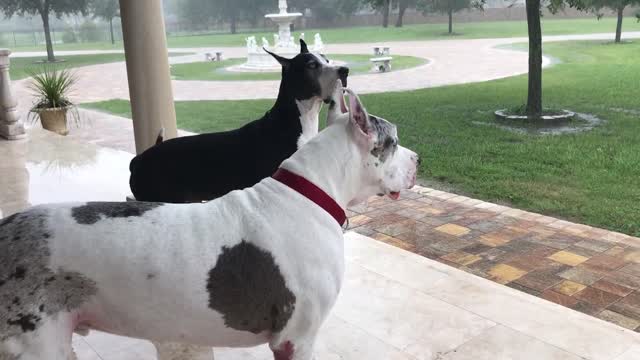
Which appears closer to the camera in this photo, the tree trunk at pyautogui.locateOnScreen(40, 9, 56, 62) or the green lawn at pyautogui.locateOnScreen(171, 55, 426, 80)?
the green lawn at pyautogui.locateOnScreen(171, 55, 426, 80)

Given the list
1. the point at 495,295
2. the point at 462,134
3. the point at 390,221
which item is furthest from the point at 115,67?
the point at 495,295

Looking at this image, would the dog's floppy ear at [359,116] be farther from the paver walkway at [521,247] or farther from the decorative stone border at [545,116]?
the decorative stone border at [545,116]

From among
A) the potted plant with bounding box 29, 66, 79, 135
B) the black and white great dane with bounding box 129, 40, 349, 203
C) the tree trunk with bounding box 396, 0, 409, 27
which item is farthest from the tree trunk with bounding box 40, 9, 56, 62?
the black and white great dane with bounding box 129, 40, 349, 203

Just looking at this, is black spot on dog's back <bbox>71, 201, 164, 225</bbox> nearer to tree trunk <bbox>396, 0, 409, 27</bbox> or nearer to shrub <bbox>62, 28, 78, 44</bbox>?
tree trunk <bbox>396, 0, 409, 27</bbox>

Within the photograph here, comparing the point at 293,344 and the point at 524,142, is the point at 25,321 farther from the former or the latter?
the point at 524,142

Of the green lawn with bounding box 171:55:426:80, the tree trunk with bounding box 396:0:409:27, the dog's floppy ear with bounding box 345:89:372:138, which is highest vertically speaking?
the tree trunk with bounding box 396:0:409:27

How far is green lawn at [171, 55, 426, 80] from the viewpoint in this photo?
19066 millimetres

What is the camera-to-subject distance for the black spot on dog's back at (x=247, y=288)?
1862 mm

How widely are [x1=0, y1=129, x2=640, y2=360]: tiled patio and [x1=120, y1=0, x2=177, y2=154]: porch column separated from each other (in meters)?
1.11

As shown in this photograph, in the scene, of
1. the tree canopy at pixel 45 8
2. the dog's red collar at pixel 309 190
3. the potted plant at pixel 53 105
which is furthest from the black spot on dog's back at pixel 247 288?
the tree canopy at pixel 45 8

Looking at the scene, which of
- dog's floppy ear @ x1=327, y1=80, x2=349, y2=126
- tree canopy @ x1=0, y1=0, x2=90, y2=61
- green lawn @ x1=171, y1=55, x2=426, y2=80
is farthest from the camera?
tree canopy @ x1=0, y1=0, x2=90, y2=61

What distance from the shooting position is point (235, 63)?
24.2 m

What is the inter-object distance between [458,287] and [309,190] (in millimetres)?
1946

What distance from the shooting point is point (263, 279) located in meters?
1.89
